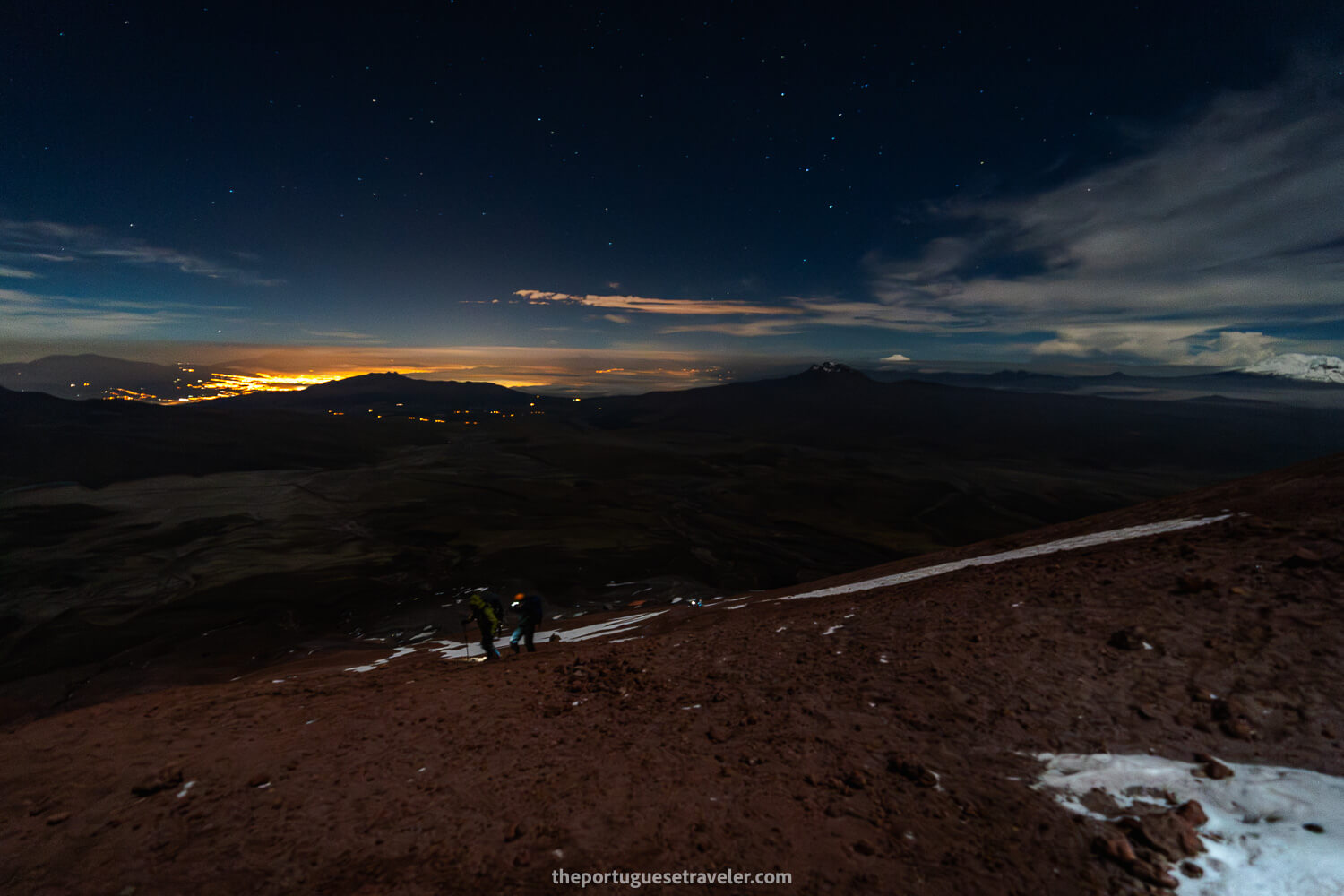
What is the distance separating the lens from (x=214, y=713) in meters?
10.5

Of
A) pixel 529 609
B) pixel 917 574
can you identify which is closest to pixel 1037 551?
pixel 917 574

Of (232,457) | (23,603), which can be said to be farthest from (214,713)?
(232,457)

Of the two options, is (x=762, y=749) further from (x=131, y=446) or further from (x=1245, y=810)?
(x=131, y=446)

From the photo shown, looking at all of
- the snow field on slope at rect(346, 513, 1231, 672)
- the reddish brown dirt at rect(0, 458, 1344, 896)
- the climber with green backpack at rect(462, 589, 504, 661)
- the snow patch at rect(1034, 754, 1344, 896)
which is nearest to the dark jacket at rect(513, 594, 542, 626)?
the climber with green backpack at rect(462, 589, 504, 661)

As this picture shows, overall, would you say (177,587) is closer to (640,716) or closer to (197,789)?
(197,789)

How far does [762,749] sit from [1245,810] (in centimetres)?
484

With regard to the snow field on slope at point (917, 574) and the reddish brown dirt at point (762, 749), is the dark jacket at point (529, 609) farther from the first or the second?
the reddish brown dirt at point (762, 749)

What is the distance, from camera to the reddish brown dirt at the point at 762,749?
17.4ft

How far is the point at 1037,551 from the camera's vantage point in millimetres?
15102

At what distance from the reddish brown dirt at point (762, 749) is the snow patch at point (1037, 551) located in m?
1.57

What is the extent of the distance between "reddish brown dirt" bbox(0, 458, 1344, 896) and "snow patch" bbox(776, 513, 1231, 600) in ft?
5.15

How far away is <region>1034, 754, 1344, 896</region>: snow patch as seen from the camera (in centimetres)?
427

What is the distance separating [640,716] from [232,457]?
199 meters

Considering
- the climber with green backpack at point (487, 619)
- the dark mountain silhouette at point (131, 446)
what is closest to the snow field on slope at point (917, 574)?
the climber with green backpack at point (487, 619)
